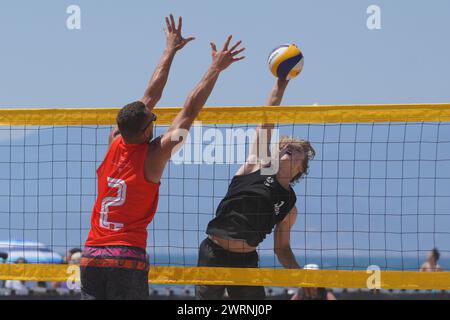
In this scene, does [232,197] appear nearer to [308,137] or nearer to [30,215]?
[308,137]

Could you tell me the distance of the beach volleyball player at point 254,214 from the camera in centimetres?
731

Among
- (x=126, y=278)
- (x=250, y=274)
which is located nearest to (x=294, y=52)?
(x=250, y=274)

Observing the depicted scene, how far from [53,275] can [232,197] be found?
1.85 m

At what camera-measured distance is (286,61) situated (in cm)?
762

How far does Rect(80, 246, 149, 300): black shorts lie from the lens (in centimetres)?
609

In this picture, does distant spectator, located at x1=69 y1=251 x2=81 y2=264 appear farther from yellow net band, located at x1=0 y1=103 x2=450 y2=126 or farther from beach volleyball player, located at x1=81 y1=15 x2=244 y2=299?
beach volleyball player, located at x1=81 y1=15 x2=244 y2=299

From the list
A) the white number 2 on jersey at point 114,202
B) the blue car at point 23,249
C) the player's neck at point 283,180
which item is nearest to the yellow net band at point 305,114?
the player's neck at point 283,180

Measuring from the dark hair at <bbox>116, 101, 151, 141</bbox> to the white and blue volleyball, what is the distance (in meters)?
1.91

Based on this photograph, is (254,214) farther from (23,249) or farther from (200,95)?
(23,249)

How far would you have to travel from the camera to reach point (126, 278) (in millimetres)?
6086

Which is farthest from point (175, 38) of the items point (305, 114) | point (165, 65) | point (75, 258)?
point (75, 258)

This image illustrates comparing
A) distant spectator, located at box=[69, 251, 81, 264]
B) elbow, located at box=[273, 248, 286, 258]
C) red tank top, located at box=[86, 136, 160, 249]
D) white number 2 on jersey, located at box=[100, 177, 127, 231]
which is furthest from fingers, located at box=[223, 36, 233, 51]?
distant spectator, located at box=[69, 251, 81, 264]

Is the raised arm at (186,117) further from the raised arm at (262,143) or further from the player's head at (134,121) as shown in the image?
the raised arm at (262,143)

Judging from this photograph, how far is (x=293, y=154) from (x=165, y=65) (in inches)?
54.4
